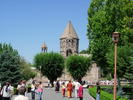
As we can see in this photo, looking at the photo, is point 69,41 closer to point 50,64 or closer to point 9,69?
point 50,64

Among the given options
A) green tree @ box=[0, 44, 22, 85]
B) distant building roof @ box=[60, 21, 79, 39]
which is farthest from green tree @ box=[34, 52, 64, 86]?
distant building roof @ box=[60, 21, 79, 39]

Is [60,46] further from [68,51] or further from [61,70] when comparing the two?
[61,70]

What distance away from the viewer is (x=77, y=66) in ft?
236

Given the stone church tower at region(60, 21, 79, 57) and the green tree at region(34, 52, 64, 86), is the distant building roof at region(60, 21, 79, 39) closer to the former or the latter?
the stone church tower at region(60, 21, 79, 57)

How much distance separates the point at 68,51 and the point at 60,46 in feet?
10.1

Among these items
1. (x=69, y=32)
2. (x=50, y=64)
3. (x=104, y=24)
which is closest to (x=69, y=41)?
(x=69, y=32)

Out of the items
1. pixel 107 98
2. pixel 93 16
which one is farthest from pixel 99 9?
pixel 107 98

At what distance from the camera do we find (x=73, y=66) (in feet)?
237

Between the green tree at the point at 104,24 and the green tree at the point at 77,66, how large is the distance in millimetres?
24417

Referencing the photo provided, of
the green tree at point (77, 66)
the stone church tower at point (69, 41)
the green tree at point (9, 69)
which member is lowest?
the green tree at point (9, 69)

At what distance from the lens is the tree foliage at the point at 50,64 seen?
68.6 m

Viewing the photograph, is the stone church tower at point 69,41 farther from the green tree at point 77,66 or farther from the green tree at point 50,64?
the green tree at point 50,64

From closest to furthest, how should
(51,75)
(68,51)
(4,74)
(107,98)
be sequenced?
(107,98)
(4,74)
(51,75)
(68,51)

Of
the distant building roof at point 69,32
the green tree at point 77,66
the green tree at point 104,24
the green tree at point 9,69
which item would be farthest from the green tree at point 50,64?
the distant building roof at point 69,32
